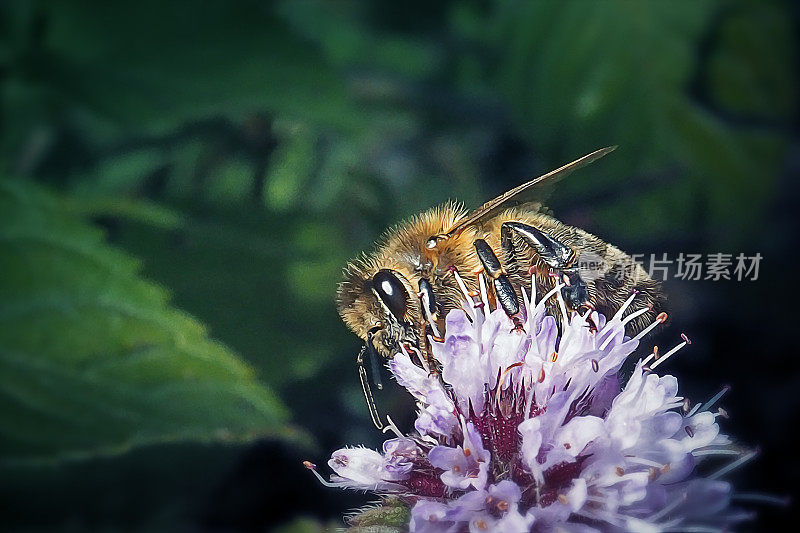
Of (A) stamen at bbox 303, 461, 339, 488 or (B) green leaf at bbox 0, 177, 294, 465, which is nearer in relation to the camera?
(A) stamen at bbox 303, 461, 339, 488

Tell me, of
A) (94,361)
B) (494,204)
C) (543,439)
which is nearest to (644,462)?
(543,439)

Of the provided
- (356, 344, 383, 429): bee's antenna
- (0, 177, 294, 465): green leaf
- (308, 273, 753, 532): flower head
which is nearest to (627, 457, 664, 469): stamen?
(308, 273, 753, 532): flower head

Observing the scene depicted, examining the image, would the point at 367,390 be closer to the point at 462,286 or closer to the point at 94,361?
the point at 462,286

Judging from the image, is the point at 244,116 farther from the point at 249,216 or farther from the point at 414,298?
the point at 414,298

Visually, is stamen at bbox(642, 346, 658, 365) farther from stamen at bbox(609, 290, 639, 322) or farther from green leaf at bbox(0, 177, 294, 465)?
green leaf at bbox(0, 177, 294, 465)

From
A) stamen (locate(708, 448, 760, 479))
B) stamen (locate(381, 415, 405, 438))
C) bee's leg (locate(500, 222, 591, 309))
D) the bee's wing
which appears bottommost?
stamen (locate(708, 448, 760, 479))

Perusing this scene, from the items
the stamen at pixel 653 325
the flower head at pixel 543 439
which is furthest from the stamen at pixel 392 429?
the stamen at pixel 653 325

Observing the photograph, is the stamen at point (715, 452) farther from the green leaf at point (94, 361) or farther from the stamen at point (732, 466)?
the green leaf at point (94, 361)
